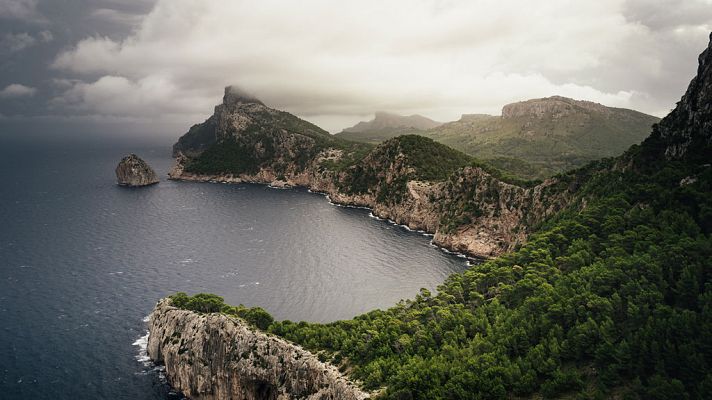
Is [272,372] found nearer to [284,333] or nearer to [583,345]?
[284,333]

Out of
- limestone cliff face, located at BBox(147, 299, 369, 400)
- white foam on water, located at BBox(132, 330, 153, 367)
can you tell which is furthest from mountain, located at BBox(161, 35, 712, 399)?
white foam on water, located at BBox(132, 330, 153, 367)

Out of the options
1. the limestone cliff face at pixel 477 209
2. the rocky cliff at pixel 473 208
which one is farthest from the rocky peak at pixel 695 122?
the rocky cliff at pixel 473 208

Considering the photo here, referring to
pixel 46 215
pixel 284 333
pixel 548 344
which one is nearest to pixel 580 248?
pixel 548 344

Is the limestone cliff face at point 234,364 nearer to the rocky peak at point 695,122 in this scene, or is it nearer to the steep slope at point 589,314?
the steep slope at point 589,314

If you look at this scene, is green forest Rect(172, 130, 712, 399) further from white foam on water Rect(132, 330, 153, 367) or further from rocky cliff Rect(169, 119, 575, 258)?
rocky cliff Rect(169, 119, 575, 258)

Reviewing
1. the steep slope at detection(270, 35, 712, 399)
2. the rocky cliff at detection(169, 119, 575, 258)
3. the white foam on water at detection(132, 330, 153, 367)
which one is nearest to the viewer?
the steep slope at detection(270, 35, 712, 399)

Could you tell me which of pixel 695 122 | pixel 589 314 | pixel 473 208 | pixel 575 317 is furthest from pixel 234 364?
pixel 473 208
